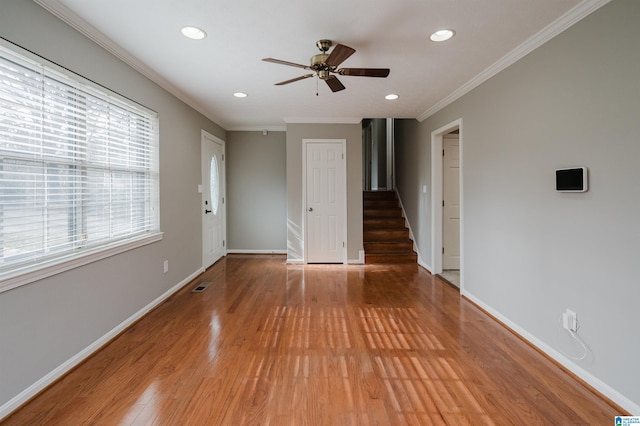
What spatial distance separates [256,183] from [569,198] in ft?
16.1

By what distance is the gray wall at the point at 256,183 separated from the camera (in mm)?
5969

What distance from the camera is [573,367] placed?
2045mm

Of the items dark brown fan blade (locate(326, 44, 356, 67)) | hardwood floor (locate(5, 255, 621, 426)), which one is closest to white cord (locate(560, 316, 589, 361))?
hardwood floor (locate(5, 255, 621, 426))

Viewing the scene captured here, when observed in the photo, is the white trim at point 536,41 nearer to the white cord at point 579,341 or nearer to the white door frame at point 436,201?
the white door frame at point 436,201

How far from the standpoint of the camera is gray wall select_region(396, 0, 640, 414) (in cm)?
172

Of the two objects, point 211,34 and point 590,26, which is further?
point 211,34

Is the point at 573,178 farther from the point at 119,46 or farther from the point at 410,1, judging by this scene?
the point at 119,46

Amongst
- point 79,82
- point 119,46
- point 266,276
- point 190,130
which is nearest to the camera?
point 79,82

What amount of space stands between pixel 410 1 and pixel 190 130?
3253 mm

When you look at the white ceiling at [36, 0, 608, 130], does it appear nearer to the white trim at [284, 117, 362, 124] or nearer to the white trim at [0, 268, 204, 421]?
the white trim at [284, 117, 362, 124]

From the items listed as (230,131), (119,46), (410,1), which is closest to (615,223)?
(410,1)

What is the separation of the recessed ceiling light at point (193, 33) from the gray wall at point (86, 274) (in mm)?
725

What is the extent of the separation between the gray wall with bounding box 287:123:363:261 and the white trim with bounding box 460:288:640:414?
252 cm

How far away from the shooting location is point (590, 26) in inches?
76.2
